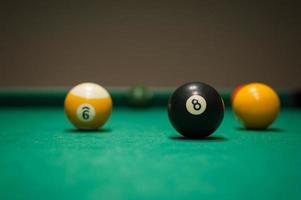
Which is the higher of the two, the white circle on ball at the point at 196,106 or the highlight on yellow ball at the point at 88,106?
the white circle on ball at the point at 196,106

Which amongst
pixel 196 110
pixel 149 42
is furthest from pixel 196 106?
pixel 149 42

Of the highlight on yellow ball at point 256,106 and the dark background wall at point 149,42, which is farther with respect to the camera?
the dark background wall at point 149,42

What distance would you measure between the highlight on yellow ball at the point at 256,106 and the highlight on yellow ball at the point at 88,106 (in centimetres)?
130

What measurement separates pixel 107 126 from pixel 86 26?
5913mm

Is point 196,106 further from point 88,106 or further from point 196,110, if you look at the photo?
point 88,106

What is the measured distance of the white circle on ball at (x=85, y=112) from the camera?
16.2 ft

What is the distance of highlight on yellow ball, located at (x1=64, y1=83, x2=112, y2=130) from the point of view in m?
4.95

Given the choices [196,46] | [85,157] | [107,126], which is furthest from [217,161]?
[196,46]

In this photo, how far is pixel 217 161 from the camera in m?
3.27

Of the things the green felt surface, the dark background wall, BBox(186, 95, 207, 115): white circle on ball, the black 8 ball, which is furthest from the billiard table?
the dark background wall

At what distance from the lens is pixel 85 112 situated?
4969 mm

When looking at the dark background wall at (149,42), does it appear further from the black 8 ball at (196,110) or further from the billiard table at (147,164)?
the black 8 ball at (196,110)

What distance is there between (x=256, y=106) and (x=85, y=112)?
→ 1.63m

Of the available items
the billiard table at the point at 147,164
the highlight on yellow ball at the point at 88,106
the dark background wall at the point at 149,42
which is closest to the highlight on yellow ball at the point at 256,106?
the billiard table at the point at 147,164
